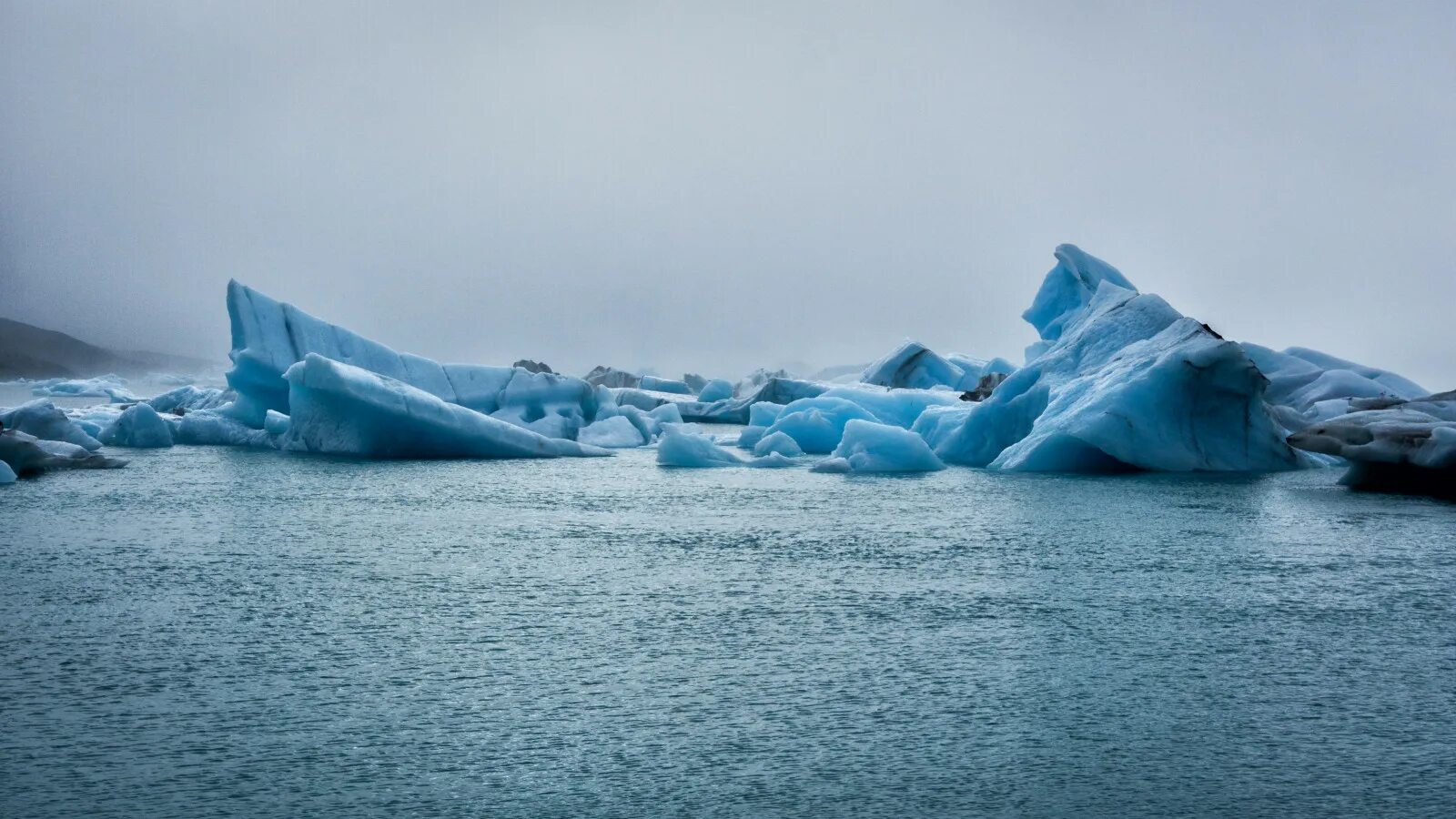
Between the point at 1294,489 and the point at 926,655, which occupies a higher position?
the point at 1294,489

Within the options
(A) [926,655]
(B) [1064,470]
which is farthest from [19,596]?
(B) [1064,470]

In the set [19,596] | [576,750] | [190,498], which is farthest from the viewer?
[190,498]

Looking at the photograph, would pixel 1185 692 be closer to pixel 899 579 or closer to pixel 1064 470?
pixel 899 579

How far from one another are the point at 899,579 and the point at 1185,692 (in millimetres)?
2565

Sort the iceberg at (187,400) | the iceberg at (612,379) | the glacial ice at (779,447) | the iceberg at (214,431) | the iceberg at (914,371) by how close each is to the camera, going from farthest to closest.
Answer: the iceberg at (612,379) < the iceberg at (914,371) < the iceberg at (187,400) < the iceberg at (214,431) < the glacial ice at (779,447)

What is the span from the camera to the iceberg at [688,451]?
16.2 m

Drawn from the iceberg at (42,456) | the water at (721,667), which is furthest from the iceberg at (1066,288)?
the iceberg at (42,456)

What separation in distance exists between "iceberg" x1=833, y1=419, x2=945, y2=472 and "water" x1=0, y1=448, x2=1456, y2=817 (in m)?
5.33

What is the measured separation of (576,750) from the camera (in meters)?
3.89

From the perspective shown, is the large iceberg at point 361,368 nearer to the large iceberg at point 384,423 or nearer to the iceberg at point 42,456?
the large iceberg at point 384,423

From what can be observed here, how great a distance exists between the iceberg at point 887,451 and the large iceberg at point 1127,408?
0.97m

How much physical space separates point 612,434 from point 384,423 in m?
5.17

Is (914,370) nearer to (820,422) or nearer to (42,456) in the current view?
(820,422)

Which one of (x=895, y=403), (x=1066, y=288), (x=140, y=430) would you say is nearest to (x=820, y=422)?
(x=895, y=403)
